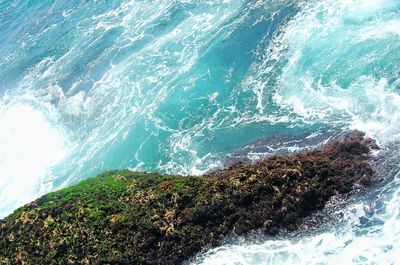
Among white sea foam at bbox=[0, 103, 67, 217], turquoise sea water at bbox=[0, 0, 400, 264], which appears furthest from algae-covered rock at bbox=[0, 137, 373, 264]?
white sea foam at bbox=[0, 103, 67, 217]

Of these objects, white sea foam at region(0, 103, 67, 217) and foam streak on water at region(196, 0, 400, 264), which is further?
white sea foam at region(0, 103, 67, 217)

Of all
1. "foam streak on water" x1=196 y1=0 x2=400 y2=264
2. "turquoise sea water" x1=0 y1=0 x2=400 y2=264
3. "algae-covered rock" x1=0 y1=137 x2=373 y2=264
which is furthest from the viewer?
"algae-covered rock" x1=0 y1=137 x2=373 y2=264

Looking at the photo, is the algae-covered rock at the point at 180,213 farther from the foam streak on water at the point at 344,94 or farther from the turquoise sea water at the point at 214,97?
the turquoise sea water at the point at 214,97

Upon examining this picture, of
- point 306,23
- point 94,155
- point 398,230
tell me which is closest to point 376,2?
point 306,23

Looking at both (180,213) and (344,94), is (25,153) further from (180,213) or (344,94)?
(344,94)

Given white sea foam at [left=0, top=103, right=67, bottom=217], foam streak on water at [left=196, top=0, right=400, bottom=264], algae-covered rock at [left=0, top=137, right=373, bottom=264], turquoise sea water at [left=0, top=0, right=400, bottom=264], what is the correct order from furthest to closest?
1. white sea foam at [left=0, top=103, right=67, bottom=217]
2. algae-covered rock at [left=0, top=137, right=373, bottom=264]
3. turquoise sea water at [left=0, top=0, right=400, bottom=264]
4. foam streak on water at [left=196, top=0, right=400, bottom=264]

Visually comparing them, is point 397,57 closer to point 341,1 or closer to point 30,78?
point 341,1

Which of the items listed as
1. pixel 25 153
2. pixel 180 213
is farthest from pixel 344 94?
pixel 25 153

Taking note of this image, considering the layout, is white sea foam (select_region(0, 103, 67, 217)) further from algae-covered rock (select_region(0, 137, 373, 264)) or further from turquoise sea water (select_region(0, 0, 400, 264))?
algae-covered rock (select_region(0, 137, 373, 264))
